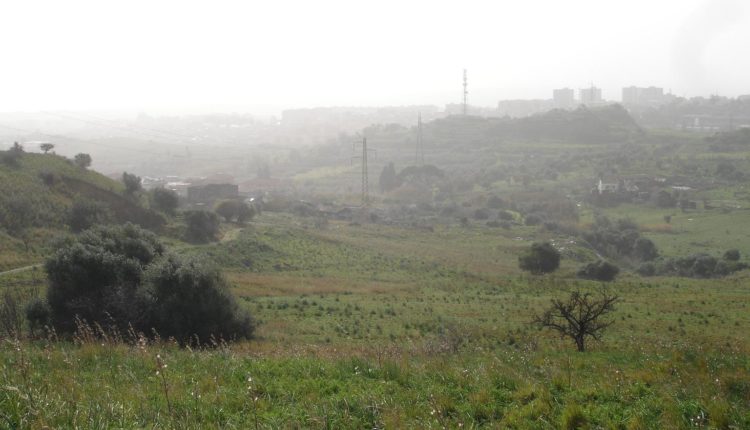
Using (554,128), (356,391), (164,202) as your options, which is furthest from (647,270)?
(554,128)

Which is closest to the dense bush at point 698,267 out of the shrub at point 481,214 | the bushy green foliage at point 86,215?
the shrub at point 481,214

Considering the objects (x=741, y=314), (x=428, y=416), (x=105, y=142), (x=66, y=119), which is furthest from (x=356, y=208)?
(x=66, y=119)

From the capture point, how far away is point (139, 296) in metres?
14.2

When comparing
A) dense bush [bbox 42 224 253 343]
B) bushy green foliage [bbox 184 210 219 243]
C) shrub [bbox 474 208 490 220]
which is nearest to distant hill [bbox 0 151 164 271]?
bushy green foliage [bbox 184 210 219 243]

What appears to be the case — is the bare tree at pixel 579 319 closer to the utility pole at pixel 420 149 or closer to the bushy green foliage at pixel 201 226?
the bushy green foliage at pixel 201 226

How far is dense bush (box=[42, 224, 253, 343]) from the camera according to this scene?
44.8 ft

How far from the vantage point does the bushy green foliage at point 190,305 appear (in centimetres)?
1408

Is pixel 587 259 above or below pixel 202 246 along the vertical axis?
below

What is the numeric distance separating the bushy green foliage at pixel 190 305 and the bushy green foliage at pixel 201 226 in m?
23.5

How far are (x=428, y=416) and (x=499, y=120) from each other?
13468 centimetres

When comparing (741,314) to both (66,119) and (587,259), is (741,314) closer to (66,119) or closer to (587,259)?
(587,259)

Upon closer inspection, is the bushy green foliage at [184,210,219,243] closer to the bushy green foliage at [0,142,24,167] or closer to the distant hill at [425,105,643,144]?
the bushy green foliage at [0,142,24,167]

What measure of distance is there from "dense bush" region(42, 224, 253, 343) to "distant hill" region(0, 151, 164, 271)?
42.0 ft

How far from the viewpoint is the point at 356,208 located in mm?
69375
